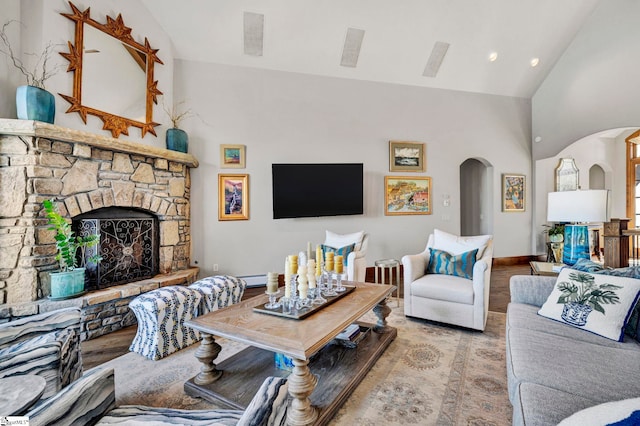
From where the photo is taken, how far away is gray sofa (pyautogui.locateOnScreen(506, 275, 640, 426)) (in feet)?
3.73

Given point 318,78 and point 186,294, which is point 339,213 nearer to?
point 318,78

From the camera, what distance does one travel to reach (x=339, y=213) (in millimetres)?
4727

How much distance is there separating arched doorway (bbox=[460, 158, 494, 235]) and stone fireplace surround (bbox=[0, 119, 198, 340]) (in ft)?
18.9

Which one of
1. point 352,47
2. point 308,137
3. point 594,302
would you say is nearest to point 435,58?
point 352,47

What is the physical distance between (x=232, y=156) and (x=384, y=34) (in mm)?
3034

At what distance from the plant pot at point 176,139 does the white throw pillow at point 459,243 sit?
358cm

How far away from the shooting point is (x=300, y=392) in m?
1.49

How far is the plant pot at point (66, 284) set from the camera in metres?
2.60

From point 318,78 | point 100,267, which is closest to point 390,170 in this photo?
point 318,78

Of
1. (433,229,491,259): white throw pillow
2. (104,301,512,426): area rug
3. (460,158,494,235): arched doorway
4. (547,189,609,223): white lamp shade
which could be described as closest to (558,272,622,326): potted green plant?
(104,301,512,426): area rug

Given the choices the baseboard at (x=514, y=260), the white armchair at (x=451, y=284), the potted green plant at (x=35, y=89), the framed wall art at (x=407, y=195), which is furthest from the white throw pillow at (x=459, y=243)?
the potted green plant at (x=35, y=89)

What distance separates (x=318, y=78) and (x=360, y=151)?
1399mm

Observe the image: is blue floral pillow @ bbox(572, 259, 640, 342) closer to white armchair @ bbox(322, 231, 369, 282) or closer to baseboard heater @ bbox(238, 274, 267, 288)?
white armchair @ bbox(322, 231, 369, 282)

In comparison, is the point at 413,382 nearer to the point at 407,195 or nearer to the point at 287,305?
the point at 287,305
